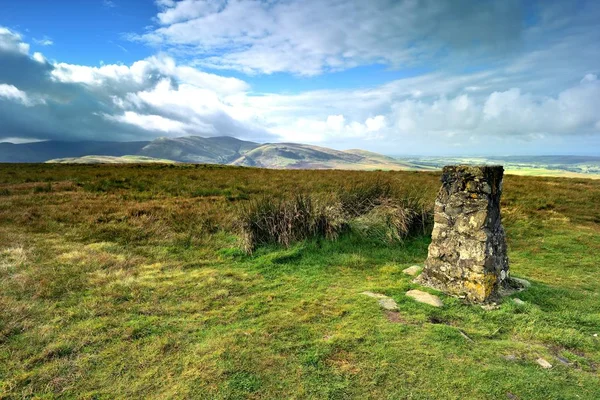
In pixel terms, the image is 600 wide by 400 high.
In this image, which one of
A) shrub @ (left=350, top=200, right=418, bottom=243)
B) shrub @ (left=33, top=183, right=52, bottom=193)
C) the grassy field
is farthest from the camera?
shrub @ (left=33, top=183, right=52, bottom=193)

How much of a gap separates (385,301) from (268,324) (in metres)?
2.50

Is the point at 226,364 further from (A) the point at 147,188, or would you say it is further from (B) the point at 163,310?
(A) the point at 147,188

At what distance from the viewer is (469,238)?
6.52 meters

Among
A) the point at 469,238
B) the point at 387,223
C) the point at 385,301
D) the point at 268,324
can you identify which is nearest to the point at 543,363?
the point at 385,301

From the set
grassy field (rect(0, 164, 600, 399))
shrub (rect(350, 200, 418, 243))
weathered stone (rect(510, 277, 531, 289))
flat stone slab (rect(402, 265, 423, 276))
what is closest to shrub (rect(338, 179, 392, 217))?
shrub (rect(350, 200, 418, 243))

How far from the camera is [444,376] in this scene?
3.99 meters

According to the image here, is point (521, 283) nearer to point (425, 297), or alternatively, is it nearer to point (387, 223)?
point (425, 297)

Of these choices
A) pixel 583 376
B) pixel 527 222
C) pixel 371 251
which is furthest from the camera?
pixel 527 222

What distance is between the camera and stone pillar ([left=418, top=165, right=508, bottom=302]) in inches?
247

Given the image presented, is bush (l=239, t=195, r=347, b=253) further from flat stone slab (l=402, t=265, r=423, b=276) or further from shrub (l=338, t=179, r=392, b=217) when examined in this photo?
flat stone slab (l=402, t=265, r=423, b=276)

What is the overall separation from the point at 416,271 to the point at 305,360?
15.2 feet

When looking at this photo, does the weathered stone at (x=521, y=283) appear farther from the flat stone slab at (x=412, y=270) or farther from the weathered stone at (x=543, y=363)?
the weathered stone at (x=543, y=363)

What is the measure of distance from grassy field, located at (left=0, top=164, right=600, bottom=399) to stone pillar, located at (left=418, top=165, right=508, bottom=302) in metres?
0.53

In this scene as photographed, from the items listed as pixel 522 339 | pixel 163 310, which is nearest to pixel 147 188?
pixel 163 310
